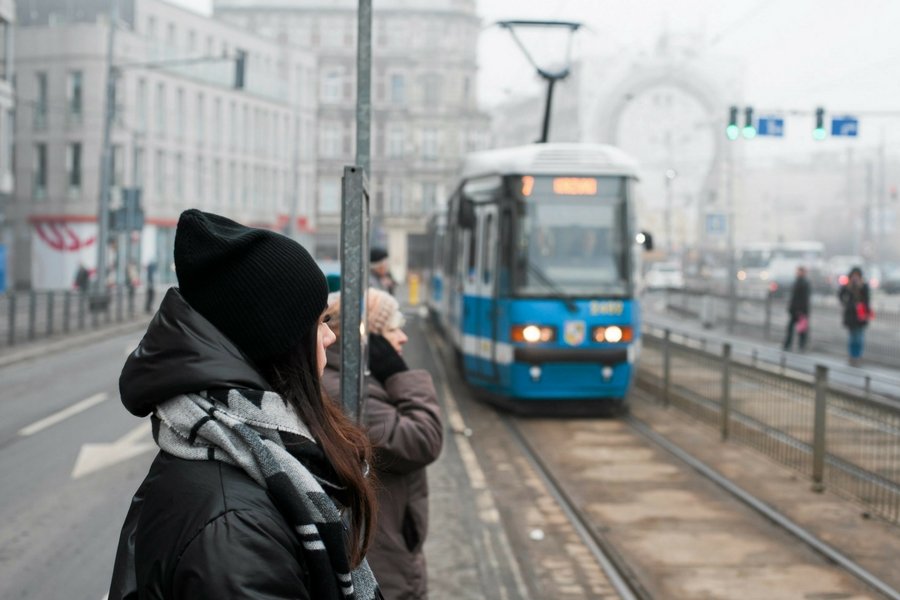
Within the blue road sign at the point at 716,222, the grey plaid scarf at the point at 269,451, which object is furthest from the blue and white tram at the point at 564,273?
the blue road sign at the point at 716,222

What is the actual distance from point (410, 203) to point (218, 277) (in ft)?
246

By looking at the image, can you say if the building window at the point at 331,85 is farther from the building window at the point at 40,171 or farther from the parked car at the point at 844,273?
the parked car at the point at 844,273

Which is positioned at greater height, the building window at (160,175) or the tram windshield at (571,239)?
the building window at (160,175)

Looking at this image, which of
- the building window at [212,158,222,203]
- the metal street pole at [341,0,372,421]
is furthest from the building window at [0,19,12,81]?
the metal street pole at [341,0,372,421]

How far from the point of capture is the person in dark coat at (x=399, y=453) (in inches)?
153

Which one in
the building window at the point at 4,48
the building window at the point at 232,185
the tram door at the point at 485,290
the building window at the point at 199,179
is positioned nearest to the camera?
the tram door at the point at 485,290

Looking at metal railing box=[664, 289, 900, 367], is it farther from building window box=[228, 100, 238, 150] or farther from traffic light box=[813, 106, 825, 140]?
building window box=[228, 100, 238, 150]

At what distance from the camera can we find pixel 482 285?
14.7 m

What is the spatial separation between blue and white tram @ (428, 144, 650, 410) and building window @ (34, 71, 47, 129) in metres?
44.8

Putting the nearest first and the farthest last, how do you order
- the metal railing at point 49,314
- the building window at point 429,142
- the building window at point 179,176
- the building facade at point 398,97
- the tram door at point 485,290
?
1. the tram door at point 485,290
2. the metal railing at point 49,314
3. the building window at point 179,176
4. the building facade at point 398,97
5. the building window at point 429,142

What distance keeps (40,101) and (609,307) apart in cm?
4647

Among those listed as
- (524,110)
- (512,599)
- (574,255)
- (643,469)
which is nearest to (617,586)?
(512,599)

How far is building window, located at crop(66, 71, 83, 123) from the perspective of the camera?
53438 millimetres

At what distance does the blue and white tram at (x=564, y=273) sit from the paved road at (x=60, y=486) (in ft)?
14.4
